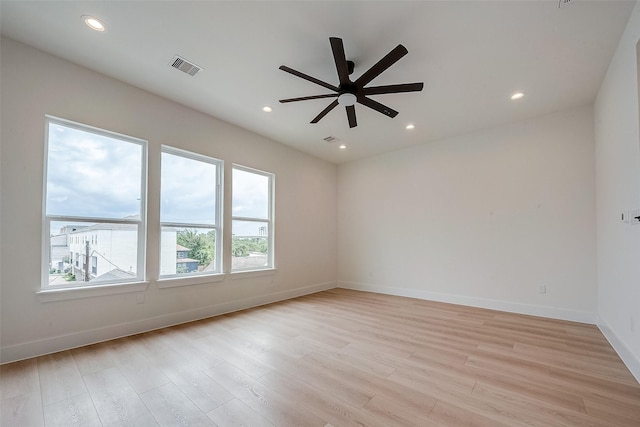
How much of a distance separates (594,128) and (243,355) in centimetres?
532

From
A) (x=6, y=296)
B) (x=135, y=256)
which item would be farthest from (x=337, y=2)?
(x=6, y=296)

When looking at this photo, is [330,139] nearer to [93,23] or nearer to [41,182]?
[93,23]

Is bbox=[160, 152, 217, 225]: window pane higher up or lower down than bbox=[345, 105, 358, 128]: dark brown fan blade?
lower down

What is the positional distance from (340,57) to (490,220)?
3.80 metres

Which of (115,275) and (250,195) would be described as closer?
(115,275)

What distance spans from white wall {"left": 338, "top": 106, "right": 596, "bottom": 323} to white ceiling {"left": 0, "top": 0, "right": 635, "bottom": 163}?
0.75 metres

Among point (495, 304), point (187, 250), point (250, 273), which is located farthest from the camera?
point (250, 273)

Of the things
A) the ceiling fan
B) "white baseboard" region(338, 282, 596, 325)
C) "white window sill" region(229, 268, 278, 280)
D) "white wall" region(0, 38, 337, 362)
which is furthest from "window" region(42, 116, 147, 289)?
"white baseboard" region(338, 282, 596, 325)

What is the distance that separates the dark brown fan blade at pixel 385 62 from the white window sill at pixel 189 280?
3301 mm

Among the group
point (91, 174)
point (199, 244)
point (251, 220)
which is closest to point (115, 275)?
point (199, 244)

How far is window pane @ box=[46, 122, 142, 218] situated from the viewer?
2883 millimetres

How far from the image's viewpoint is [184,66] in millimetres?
2975

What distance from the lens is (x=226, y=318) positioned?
3.90 metres

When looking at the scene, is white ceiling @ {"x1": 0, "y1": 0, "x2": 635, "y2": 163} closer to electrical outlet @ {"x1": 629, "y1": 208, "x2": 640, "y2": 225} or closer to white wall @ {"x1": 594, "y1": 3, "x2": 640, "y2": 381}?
white wall @ {"x1": 594, "y1": 3, "x2": 640, "y2": 381}
